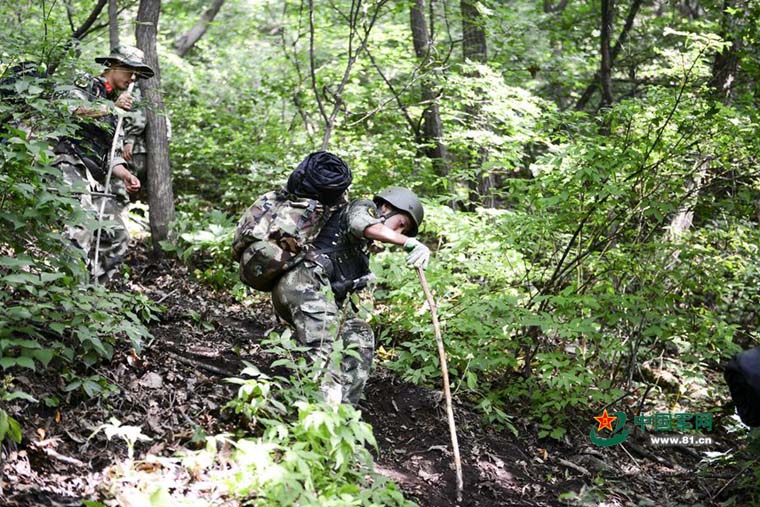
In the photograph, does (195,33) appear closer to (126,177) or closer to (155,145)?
(155,145)

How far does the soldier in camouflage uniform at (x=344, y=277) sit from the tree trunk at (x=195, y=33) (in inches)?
452

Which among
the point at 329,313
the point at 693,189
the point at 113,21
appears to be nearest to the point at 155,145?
the point at 113,21

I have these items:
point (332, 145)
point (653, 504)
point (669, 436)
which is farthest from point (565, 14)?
point (653, 504)

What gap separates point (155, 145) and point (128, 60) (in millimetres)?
2035

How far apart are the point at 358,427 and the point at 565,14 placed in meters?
12.3

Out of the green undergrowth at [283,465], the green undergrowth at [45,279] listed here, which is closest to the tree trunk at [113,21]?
the green undergrowth at [45,279]

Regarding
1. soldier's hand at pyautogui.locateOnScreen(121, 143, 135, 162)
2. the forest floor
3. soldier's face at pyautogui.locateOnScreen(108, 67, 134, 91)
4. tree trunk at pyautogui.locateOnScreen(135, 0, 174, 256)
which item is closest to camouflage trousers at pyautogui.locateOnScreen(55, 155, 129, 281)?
soldier's hand at pyautogui.locateOnScreen(121, 143, 135, 162)

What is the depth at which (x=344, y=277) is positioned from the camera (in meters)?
5.27

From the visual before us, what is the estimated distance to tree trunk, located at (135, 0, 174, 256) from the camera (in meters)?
7.86

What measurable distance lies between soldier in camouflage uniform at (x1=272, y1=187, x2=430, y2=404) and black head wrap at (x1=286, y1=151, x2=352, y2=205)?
17 cm

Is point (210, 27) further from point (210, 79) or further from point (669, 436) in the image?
point (669, 436)

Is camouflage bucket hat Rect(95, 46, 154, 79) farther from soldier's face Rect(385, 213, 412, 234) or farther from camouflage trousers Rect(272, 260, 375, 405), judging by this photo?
soldier's face Rect(385, 213, 412, 234)

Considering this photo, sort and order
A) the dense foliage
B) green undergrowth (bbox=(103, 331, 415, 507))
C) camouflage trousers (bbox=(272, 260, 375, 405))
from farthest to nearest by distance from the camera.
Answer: camouflage trousers (bbox=(272, 260, 375, 405)) < the dense foliage < green undergrowth (bbox=(103, 331, 415, 507))

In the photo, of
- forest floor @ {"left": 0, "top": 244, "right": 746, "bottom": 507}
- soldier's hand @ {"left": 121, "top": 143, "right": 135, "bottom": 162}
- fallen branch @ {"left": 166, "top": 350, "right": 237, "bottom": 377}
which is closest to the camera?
forest floor @ {"left": 0, "top": 244, "right": 746, "bottom": 507}
